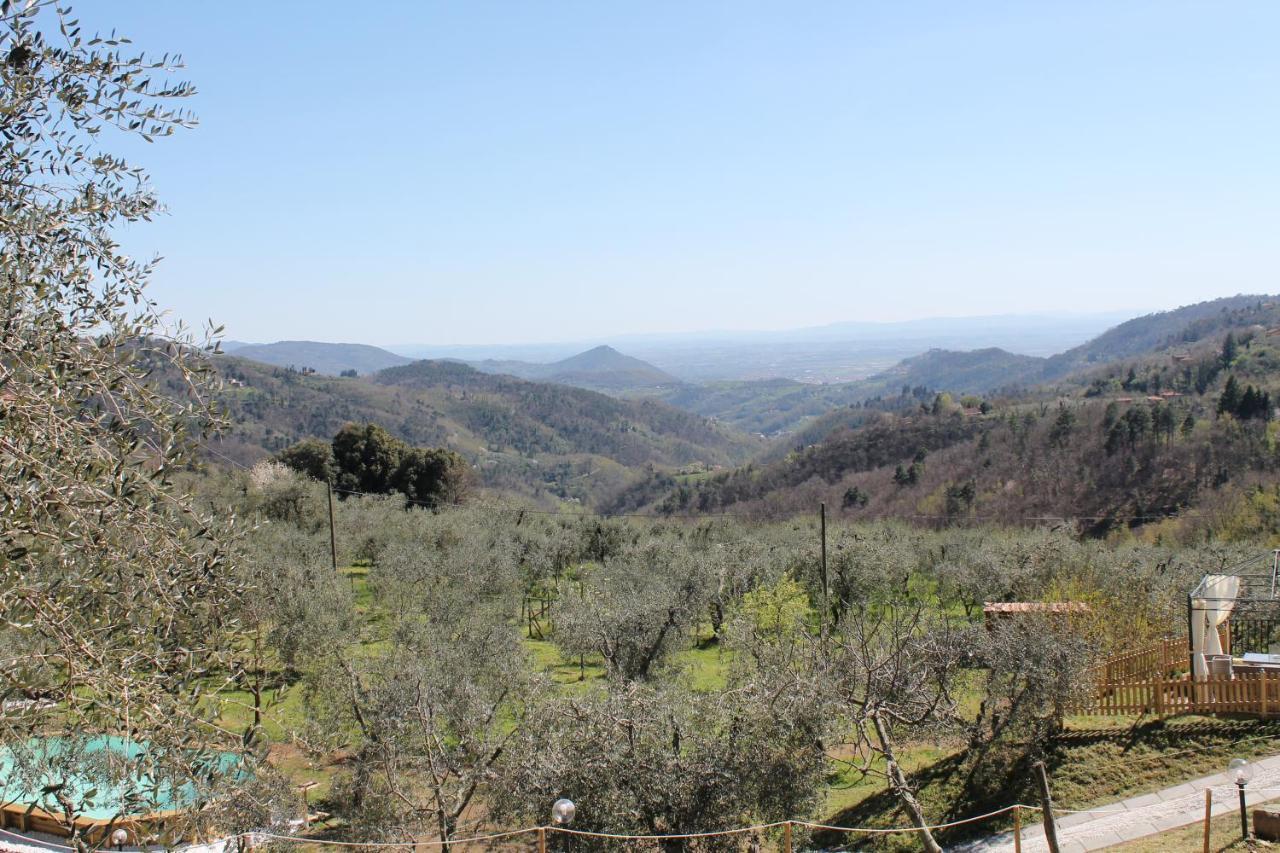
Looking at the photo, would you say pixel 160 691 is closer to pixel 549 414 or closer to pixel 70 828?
pixel 70 828

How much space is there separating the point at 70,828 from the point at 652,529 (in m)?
45.6

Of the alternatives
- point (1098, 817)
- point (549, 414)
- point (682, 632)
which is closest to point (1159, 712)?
point (1098, 817)

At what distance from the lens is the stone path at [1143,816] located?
13.1 m

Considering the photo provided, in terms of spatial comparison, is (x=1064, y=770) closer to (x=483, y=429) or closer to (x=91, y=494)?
(x=91, y=494)

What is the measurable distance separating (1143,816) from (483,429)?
162242mm

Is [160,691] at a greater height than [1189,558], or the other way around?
[160,691]

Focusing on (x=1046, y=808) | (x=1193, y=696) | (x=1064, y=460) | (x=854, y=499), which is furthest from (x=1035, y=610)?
(x=854, y=499)

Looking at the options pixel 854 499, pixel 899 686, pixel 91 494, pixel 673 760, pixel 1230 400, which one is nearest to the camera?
pixel 91 494

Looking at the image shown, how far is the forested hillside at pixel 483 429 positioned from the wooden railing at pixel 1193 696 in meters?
78.5

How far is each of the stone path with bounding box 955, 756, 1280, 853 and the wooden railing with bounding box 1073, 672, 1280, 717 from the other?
1.65 metres

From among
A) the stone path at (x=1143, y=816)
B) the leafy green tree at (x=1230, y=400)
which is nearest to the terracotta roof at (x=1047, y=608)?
the stone path at (x=1143, y=816)

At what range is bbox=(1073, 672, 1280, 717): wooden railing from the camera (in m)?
15.9

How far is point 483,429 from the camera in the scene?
17088 centimetres

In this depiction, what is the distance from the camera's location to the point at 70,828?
14.4ft
